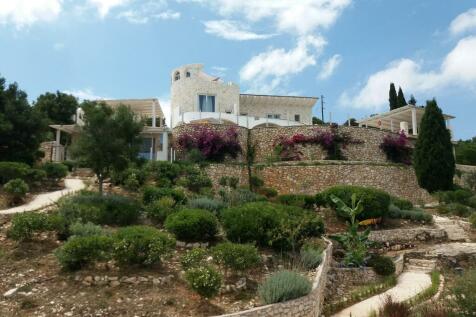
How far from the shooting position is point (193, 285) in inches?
430

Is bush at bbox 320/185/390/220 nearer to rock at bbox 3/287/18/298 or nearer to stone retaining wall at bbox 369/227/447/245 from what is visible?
stone retaining wall at bbox 369/227/447/245

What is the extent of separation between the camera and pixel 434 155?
103ft

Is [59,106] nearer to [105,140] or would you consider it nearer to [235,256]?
[105,140]

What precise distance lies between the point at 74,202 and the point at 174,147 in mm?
15760

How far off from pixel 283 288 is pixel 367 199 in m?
11.6

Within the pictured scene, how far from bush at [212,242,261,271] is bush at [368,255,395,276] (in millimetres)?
6091

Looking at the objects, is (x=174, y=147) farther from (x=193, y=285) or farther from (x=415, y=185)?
(x=193, y=285)

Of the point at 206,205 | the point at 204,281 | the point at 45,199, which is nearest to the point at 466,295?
the point at 204,281

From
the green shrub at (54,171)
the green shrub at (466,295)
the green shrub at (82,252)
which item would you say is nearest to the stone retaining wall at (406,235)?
→ the green shrub at (466,295)

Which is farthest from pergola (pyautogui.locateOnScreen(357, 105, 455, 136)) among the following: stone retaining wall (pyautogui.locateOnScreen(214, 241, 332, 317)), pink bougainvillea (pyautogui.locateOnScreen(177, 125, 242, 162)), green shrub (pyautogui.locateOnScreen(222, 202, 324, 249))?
stone retaining wall (pyautogui.locateOnScreen(214, 241, 332, 317))

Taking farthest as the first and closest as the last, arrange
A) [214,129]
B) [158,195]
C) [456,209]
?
1. [214,129]
2. [456,209]
3. [158,195]

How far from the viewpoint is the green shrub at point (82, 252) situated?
1181cm

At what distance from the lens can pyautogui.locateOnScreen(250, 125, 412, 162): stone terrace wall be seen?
109 feet

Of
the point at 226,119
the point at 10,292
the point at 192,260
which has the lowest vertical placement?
the point at 10,292
